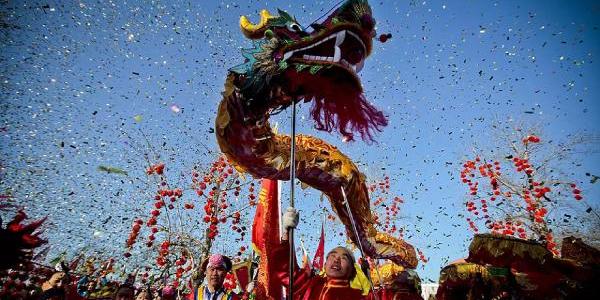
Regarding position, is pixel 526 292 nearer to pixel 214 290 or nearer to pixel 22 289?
pixel 214 290

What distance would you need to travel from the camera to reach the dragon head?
3.34m

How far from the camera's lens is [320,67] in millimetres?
3285

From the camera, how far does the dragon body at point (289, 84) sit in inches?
132

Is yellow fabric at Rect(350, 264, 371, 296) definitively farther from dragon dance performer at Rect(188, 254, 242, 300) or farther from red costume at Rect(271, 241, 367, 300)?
dragon dance performer at Rect(188, 254, 242, 300)

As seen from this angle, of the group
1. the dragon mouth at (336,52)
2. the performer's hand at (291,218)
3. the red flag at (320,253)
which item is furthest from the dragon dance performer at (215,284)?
the red flag at (320,253)

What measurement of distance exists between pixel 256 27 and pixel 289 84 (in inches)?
35.6

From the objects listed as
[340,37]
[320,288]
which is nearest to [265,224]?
A: [320,288]

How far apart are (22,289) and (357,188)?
14.6 ft

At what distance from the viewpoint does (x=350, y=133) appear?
368 centimetres

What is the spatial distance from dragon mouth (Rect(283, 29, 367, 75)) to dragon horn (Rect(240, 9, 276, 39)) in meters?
0.61

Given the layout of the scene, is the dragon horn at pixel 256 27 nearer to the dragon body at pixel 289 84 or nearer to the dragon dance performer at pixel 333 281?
the dragon body at pixel 289 84

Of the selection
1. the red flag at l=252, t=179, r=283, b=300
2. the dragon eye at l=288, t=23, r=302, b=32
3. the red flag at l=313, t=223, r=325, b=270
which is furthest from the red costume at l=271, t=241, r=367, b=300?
the red flag at l=313, t=223, r=325, b=270

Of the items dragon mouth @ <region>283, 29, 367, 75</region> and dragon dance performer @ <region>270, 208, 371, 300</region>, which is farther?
dragon dance performer @ <region>270, 208, 371, 300</region>

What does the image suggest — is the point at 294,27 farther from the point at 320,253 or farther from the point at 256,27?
the point at 320,253
